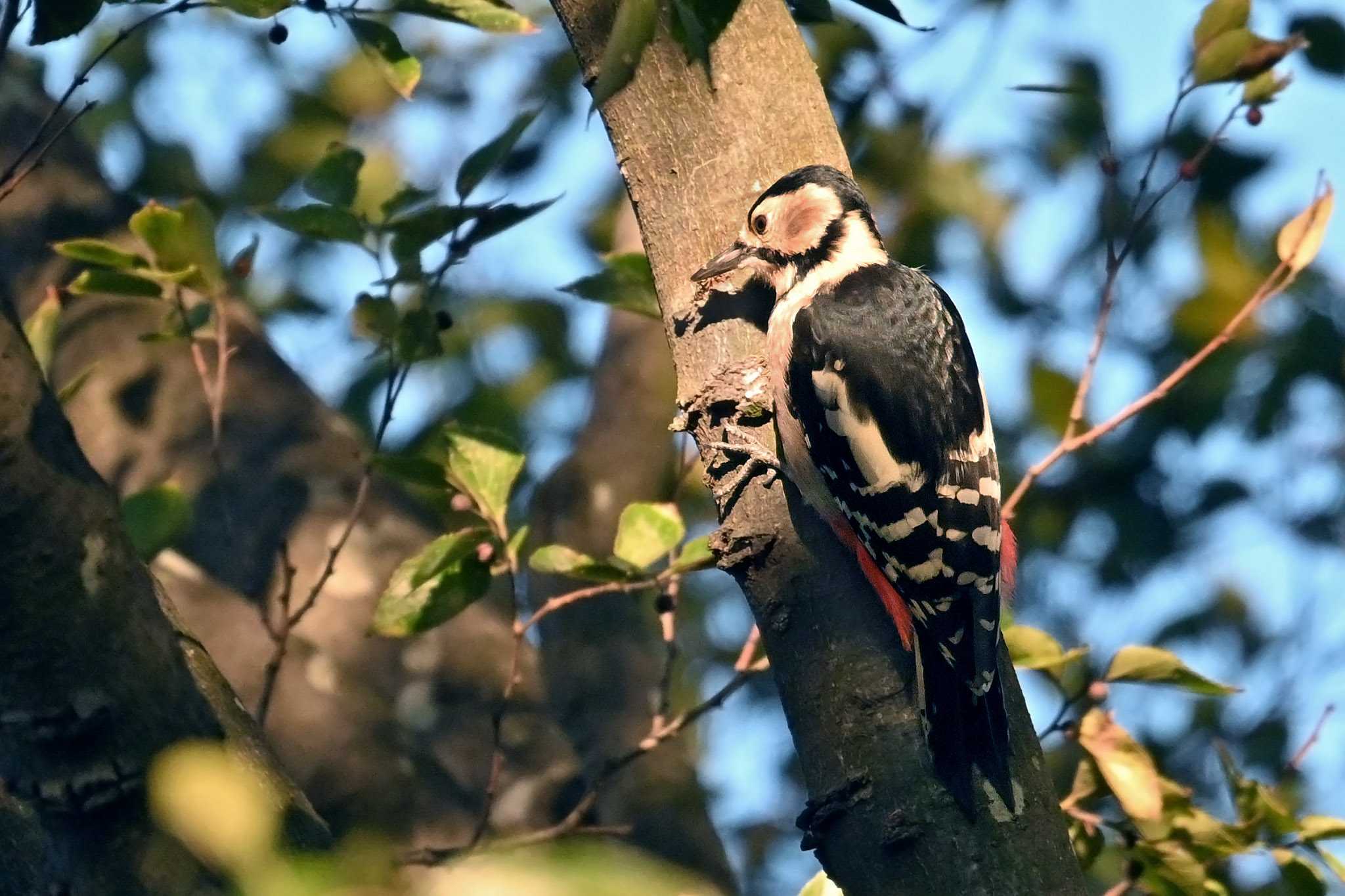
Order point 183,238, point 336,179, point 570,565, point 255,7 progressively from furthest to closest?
point 336,179 → point 183,238 → point 570,565 → point 255,7

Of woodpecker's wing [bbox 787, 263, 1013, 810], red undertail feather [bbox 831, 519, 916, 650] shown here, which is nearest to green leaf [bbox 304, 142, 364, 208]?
woodpecker's wing [bbox 787, 263, 1013, 810]

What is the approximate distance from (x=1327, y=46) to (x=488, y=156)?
209 cm

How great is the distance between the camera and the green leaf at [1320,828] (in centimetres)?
268

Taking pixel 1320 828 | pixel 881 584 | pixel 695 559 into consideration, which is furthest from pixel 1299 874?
pixel 695 559

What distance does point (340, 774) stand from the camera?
3.64 metres

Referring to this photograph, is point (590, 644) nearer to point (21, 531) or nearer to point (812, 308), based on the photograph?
point (812, 308)

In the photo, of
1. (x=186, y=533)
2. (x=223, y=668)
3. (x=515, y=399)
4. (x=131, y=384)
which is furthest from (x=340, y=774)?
(x=515, y=399)

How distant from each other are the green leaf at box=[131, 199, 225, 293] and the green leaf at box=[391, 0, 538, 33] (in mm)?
592

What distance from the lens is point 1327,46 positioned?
11.3ft

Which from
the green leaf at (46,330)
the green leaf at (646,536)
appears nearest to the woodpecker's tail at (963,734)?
the green leaf at (646,536)

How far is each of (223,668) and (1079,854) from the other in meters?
2.20

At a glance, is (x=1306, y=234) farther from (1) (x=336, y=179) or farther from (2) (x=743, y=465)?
(1) (x=336, y=179)

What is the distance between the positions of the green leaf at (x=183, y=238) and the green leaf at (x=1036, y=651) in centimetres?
175

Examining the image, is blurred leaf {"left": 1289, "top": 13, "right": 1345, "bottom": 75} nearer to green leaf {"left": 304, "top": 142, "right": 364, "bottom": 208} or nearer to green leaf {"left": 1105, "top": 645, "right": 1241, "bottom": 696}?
green leaf {"left": 1105, "top": 645, "right": 1241, "bottom": 696}
